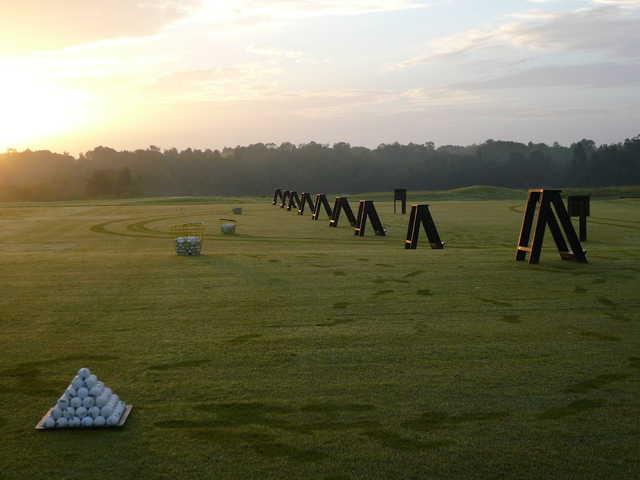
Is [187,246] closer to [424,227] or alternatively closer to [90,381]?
[424,227]

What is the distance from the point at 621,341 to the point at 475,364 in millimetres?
2246

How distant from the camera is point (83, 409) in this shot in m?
6.26

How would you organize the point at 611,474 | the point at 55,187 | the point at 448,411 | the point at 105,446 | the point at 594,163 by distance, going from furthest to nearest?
the point at 55,187
the point at 594,163
the point at 448,411
the point at 105,446
the point at 611,474

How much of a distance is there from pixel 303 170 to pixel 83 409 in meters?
161

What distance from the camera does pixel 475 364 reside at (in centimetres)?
809

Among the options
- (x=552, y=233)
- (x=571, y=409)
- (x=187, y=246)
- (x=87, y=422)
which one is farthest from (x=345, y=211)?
(x=87, y=422)

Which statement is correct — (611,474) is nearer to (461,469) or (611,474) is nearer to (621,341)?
(461,469)

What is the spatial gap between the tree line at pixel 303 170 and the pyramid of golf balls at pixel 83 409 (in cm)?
12891

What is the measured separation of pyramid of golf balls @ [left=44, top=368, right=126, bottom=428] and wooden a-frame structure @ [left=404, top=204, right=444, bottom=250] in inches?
656

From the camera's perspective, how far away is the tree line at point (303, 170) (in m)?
138

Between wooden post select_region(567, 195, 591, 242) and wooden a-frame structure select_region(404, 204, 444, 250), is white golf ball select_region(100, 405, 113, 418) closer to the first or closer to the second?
wooden a-frame structure select_region(404, 204, 444, 250)

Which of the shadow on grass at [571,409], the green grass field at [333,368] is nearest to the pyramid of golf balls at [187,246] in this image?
the green grass field at [333,368]

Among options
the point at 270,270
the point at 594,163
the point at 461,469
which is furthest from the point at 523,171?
the point at 461,469

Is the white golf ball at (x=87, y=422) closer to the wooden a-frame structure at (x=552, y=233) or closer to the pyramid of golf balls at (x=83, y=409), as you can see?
the pyramid of golf balls at (x=83, y=409)
